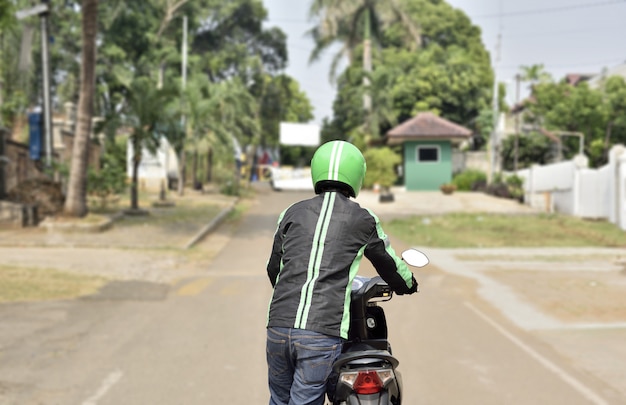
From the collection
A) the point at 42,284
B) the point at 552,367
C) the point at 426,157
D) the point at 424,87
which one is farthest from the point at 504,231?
the point at 424,87

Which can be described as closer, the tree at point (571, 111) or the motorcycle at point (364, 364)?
the motorcycle at point (364, 364)

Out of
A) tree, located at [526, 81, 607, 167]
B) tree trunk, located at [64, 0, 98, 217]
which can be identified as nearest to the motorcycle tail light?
tree trunk, located at [64, 0, 98, 217]

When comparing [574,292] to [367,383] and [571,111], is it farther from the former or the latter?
[571,111]

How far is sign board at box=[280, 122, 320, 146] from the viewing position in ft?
192

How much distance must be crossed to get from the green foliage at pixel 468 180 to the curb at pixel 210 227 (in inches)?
679

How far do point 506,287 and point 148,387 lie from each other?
8.28 m

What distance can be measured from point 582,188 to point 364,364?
2712 centimetres

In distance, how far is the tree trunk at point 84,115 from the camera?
19.6 m

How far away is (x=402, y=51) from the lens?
56750mm

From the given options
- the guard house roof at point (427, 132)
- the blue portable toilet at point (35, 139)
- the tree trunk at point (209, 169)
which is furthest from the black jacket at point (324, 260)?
the tree trunk at point (209, 169)

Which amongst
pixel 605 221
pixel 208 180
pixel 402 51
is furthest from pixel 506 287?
pixel 402 51

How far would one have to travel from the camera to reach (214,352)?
759 centimetres

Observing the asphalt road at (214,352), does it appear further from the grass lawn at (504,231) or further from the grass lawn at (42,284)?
the grass lawn at (504,231)

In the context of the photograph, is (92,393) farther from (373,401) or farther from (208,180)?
(208,180)
